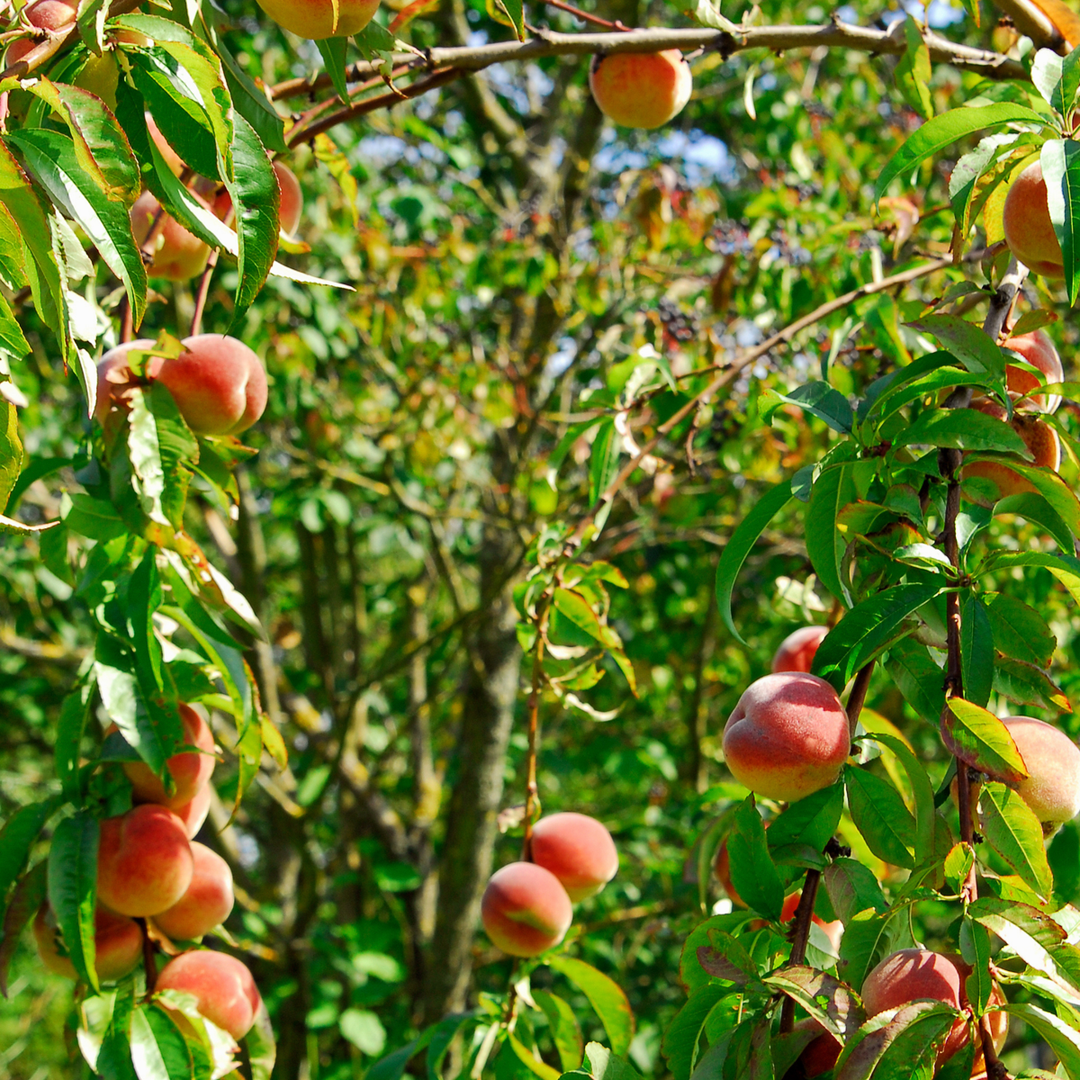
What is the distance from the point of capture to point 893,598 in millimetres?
763

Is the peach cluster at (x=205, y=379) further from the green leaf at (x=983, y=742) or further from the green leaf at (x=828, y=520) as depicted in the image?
the green leaf at (x=983, y=742)

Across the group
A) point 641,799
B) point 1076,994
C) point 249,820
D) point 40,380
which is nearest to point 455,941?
point 249,820

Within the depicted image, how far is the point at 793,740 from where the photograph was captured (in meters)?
0.77

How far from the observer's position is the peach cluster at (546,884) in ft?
4.23

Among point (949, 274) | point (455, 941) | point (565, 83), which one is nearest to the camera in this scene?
point (949, 274)

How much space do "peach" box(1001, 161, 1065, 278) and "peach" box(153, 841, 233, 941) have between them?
3.29 ft

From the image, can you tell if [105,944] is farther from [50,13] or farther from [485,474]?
[485,474]

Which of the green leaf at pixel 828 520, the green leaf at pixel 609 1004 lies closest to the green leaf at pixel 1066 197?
the green leaf at pixel 828 520

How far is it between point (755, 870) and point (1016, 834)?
175mm

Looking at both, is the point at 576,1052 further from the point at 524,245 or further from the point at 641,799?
the point at 641,799

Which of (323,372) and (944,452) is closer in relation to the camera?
(944,452)

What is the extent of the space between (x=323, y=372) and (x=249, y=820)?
Result: 1.58 metres

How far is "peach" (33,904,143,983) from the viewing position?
1071 mm

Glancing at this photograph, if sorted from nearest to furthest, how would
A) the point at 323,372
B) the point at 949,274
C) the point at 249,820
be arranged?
the point at 949,274 < the point at 249,820 < the point at 323,372
